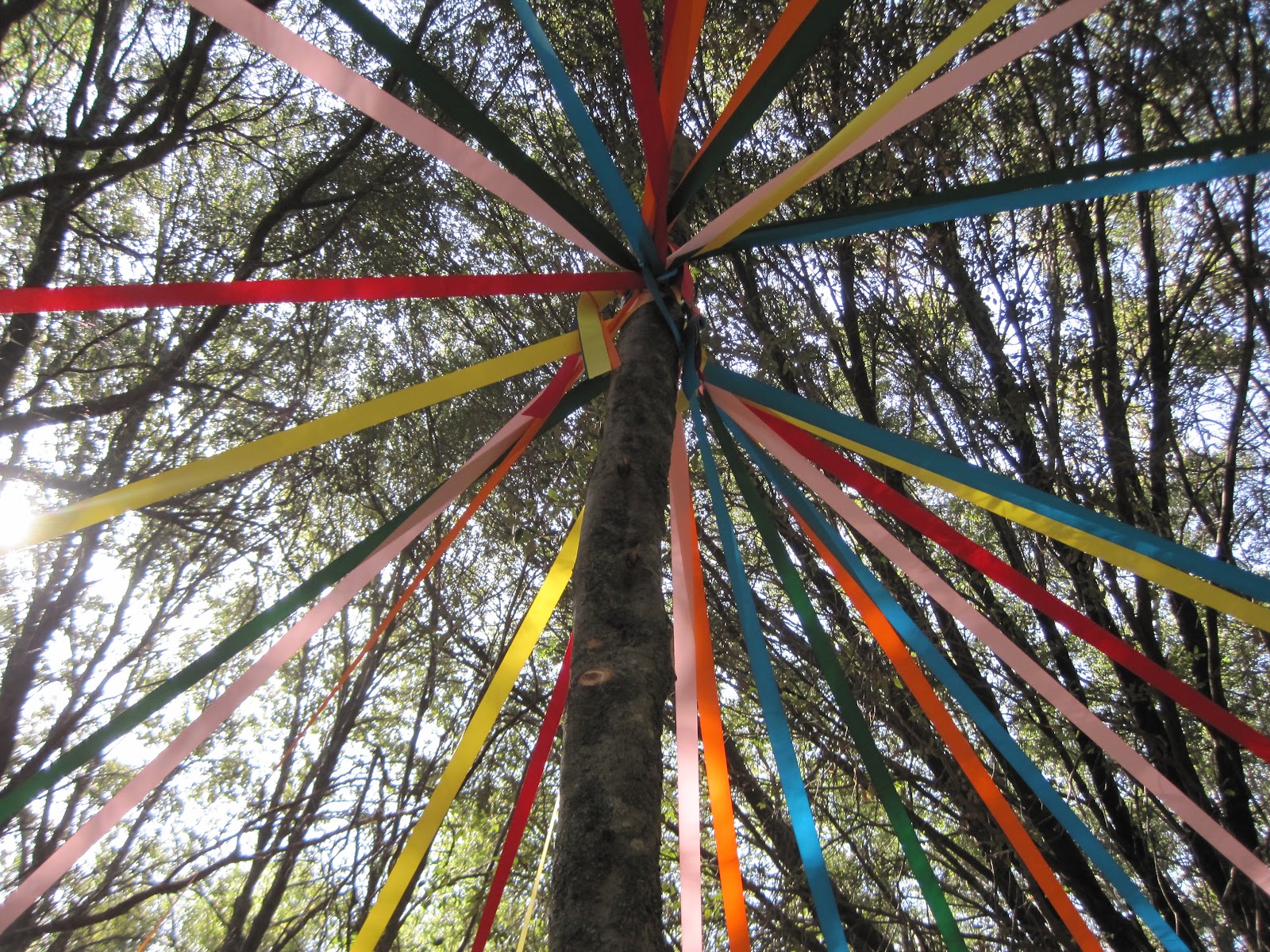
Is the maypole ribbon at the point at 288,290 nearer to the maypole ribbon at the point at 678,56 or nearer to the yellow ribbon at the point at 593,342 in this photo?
the yellow ribbon at the point at 593,342

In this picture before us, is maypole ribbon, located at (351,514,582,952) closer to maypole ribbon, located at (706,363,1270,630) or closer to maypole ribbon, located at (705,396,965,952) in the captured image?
maypole ribbon, located at (705,396,965,952)

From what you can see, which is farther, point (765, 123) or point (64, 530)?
point (765, 123)

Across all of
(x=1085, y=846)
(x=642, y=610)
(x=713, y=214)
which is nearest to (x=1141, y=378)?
(x=713, y=214)

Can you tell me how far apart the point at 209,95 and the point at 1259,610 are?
13.9 feet

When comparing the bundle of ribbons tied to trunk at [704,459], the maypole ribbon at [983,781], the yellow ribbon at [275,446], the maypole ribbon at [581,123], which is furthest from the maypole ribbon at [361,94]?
the maypole ribbon at [983,781]

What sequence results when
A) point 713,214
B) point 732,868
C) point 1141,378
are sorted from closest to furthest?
point 732,868 < point 1141,378 < point 713,214

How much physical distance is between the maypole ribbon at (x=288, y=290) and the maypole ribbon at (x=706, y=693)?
0.38m

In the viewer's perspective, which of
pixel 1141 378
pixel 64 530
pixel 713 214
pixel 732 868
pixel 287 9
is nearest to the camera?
pixel 64 530

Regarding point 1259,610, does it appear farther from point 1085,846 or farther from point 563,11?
point 563,11

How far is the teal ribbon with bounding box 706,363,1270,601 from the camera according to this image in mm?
1175

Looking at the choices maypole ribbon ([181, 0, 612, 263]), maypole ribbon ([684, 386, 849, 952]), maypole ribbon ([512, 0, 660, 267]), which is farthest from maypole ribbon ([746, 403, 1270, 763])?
maypole ribbon ([181, 0, 612, 263])

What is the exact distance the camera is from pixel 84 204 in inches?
130

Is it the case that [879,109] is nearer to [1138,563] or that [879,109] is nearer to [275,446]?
[1138,563]

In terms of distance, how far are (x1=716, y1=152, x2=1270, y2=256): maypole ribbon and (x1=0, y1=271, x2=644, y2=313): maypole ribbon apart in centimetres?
31
